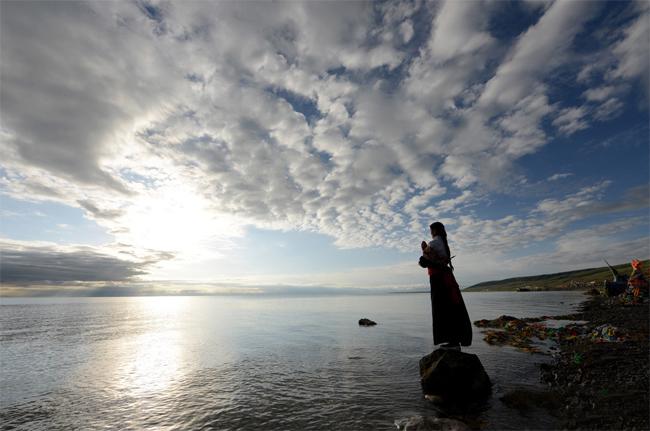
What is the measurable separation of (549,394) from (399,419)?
565cm

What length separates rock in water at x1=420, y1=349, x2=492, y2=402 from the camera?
1101 centimetres

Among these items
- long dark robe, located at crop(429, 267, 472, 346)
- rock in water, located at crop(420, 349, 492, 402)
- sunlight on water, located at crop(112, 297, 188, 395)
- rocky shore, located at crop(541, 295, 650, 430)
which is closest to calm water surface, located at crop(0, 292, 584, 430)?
sunlight on water, located at crop(112, 297, 188, 395)

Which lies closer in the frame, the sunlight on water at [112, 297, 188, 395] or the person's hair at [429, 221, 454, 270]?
the person's hair at [429, 221, 454, 270]

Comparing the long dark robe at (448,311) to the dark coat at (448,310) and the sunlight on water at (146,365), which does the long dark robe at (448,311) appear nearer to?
the dark coat at (448,310)

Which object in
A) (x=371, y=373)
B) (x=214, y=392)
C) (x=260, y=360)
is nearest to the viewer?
(x=214, y=392)

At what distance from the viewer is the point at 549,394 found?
10.3 meters

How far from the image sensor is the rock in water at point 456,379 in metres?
11.0

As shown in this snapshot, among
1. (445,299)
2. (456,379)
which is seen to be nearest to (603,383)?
(456,379)

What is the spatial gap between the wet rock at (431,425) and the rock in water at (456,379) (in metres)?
2.84

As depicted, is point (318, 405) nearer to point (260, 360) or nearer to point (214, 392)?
point (214, 392)

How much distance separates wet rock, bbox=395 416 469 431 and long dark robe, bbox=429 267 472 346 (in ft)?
13.6

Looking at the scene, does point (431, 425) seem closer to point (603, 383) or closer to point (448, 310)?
point (448, 310)

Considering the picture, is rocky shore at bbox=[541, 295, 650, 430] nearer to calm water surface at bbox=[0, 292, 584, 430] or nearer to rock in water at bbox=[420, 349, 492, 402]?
calm water surface at bbox=[0, 292, 584, 430]

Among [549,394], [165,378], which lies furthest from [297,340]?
[549,394]
